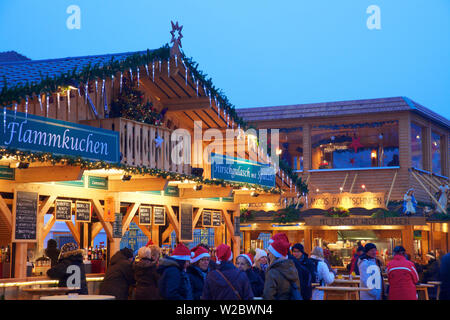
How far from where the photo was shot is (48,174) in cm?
1207

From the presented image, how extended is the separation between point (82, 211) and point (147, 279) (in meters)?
4.86

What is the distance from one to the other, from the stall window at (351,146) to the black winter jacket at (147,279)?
770 inches

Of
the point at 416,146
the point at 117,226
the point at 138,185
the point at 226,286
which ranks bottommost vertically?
the point at 226,286

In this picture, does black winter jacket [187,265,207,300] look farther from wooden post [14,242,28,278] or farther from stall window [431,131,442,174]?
stall window [431,131,442,174]

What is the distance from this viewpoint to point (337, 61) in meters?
173

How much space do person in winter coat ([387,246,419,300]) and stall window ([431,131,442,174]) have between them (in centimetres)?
2076

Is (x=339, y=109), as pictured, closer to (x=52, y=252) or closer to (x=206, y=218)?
(x=206, y=218)

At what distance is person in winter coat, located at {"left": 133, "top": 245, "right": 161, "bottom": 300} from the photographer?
9305 millimetres

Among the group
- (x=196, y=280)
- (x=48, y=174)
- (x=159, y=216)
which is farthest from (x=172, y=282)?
(x=159, y=216)

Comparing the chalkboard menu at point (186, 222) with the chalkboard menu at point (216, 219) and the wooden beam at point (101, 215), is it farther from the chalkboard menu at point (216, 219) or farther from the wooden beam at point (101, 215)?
the wooden beam at point (101, 215)

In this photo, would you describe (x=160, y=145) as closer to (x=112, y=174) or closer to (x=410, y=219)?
(x=112, y=174)

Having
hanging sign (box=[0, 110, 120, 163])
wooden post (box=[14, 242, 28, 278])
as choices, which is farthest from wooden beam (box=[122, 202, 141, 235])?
wooden post (box=[14, 242, 28, 278])

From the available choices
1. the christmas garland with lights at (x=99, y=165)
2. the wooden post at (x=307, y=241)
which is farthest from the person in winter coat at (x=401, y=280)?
the wooden post at (x=307, y=241)

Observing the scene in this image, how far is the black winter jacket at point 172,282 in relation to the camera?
26.2 feet
